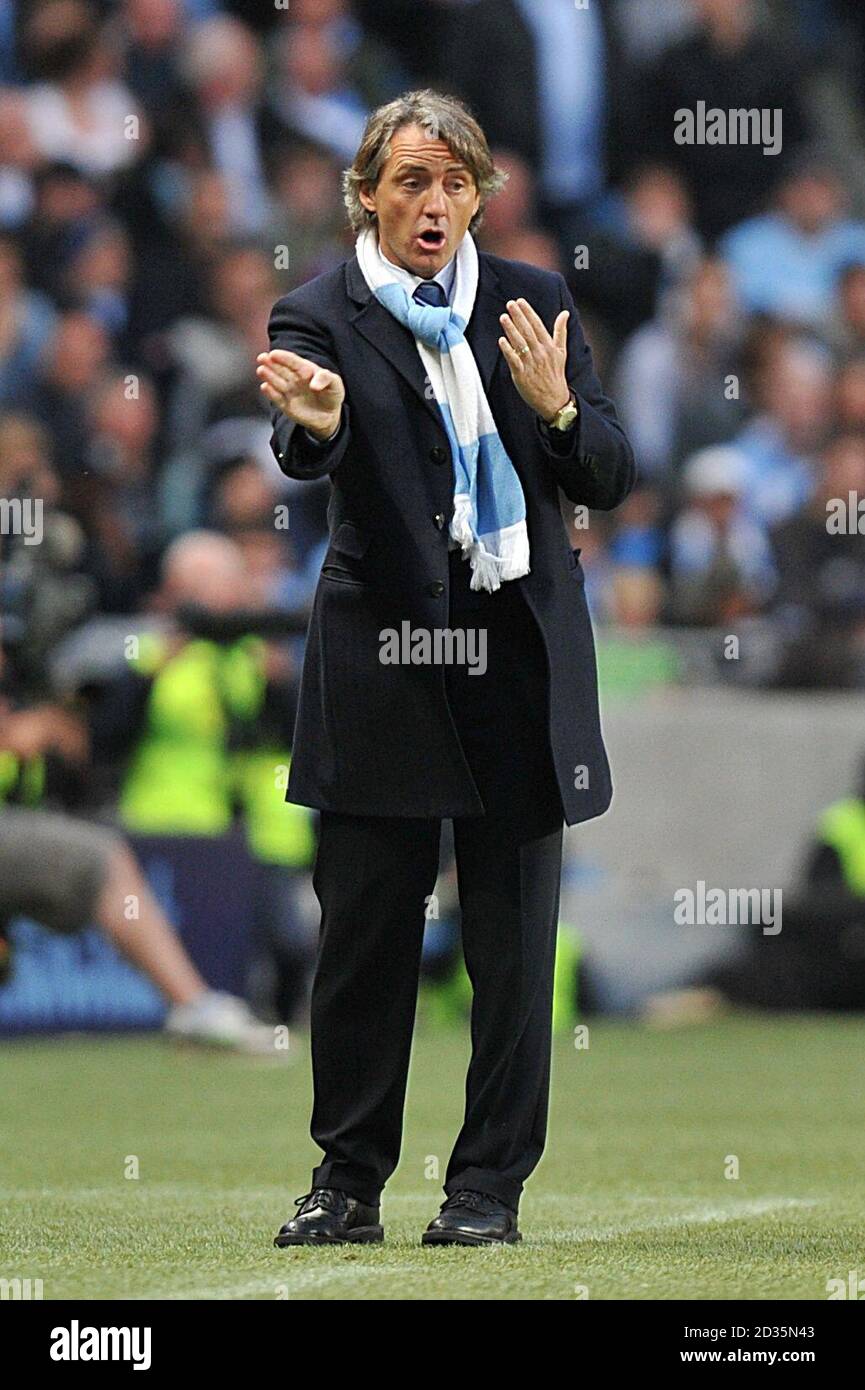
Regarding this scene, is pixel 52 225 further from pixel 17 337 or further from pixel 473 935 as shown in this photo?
pixel 473 935

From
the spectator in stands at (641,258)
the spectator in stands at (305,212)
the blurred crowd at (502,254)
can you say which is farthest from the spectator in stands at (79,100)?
the spectator in stands at (641,258)

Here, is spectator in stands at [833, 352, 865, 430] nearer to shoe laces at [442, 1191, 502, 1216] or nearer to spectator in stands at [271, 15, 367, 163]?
spectator in stands at [271, 15, 367, 163]

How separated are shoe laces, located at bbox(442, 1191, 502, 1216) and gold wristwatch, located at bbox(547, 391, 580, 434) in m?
1.44

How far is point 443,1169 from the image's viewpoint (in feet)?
22.7

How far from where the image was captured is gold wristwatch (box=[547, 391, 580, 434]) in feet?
16.0

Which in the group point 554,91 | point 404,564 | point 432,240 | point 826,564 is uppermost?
point 554,91

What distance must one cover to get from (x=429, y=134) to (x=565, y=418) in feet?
1.89

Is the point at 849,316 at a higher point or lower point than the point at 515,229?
lower

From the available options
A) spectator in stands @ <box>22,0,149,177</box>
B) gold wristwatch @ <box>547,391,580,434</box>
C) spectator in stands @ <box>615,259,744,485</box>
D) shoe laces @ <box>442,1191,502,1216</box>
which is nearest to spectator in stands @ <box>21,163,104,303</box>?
spectator in stands @ <box>22,0,149,177</box>

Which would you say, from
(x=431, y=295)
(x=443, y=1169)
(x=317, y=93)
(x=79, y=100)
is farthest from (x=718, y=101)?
(x=431, y=295)

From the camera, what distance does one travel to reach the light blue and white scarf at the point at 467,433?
4.98 m
